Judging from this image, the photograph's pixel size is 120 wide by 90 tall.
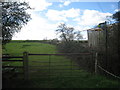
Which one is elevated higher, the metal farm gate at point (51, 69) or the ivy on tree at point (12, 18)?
the ivy on tree at point (12, 18)

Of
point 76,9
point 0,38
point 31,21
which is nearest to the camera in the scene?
point 0,38

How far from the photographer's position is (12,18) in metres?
4.53

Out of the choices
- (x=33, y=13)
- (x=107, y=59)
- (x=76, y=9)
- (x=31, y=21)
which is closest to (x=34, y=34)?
(x=31, y=21)

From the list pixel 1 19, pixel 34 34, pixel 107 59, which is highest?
pixel 1 19

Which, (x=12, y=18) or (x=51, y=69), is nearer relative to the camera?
(x=51, y=69)

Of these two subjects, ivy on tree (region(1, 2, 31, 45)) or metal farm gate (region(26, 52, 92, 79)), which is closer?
metal farm gate (region(26, 52, 92, 79))

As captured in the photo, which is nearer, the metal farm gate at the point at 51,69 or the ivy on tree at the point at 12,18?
the metal farm gate at the point at 51,69

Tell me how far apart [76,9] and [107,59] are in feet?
8.35

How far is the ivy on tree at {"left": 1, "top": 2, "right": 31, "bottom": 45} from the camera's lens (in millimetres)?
4172

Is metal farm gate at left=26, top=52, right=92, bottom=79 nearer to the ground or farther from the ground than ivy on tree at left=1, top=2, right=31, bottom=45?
nearer to the ground

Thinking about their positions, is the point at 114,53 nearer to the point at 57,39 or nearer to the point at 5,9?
the point at 5,9

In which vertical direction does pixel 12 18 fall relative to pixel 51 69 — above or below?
above

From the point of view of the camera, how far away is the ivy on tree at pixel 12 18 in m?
4.17

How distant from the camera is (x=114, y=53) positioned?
3.81 m
